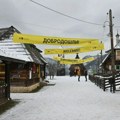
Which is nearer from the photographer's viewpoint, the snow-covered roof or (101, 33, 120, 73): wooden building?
the snow-covered roof

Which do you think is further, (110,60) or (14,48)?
(110,60)

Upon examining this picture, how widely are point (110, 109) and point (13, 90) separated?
497 inches

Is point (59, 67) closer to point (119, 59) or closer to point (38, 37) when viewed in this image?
point (119, 59)

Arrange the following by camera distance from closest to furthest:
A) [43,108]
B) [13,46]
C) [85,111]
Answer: [85,111] < [43,108] < [13,46]

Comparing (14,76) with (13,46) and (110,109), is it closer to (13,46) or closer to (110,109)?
(13,46)

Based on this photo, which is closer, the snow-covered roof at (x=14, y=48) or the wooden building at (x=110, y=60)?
the snow-covered roof at (x=14, y=48)

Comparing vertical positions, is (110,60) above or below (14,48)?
above

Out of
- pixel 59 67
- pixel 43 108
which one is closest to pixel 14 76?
pixel 43 108

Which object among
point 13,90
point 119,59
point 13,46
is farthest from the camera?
point 119,59

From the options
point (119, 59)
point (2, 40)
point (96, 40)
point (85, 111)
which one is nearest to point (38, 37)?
point (96, 40)

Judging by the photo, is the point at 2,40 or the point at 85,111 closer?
the point at 85,111

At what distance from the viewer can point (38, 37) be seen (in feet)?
69.0

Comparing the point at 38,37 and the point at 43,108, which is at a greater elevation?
the point at 38,37

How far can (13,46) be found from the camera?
29344 millimetres
